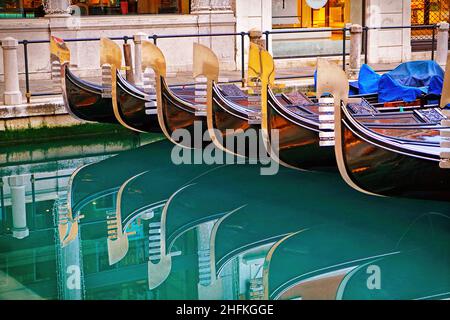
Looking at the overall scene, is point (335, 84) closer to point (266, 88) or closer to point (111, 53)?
point (266, 88)

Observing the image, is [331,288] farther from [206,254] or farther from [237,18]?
[237,18]

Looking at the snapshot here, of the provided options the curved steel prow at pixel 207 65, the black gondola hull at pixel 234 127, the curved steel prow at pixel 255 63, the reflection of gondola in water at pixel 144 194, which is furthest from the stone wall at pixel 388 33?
the curved steel prow at pixel 255 63

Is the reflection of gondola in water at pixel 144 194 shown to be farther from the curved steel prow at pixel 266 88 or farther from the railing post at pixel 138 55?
the railing post at pixel 138 55

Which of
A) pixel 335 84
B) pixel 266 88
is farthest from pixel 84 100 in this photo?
pixel 335 84

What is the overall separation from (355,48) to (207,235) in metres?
4.56

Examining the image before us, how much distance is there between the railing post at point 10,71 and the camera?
26.9 ft

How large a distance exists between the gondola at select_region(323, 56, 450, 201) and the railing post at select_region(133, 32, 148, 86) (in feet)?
12.6

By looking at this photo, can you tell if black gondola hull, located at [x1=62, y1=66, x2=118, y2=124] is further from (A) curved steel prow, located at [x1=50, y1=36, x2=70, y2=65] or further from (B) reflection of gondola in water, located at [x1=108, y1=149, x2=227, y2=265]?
(B) reflection of gondola in water, located at [x1=108, y1=149, x2=227, y2=265]

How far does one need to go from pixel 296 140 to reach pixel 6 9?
4.73m

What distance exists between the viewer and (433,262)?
509 centimetres

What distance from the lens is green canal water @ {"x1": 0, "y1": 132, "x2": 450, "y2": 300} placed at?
15.8ft

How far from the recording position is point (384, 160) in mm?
5359

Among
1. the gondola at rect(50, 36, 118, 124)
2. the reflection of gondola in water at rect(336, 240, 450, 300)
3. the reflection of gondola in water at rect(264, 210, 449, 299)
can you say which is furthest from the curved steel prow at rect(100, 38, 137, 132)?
the reflection of gondola in water at rect(336, 240, 450, 300)

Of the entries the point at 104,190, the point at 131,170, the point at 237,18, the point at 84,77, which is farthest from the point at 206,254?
the point at 237,18
